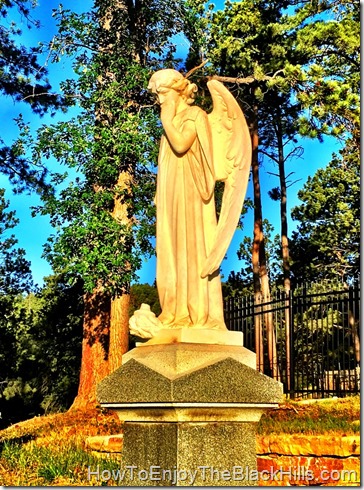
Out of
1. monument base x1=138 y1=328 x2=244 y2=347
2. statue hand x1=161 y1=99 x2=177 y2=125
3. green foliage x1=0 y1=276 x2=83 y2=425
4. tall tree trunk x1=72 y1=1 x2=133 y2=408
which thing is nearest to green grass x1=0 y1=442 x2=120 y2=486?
monument base x1=138 y1=328 x2=244 y2=347

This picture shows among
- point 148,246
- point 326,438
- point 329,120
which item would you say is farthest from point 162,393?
point 329,120

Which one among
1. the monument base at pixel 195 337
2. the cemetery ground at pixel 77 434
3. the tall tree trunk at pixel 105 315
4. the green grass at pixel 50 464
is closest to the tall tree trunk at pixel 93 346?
the tall tree trunk at pixel 105 315

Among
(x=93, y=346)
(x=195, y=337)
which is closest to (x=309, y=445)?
(x=195, y=337)

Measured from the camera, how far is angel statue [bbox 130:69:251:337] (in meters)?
5.16

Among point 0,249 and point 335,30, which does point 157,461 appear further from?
point 0,249

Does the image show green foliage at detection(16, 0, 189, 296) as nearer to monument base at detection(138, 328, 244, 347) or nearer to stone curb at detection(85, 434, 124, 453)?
stone curb at detection(85, 434, 124, 453)

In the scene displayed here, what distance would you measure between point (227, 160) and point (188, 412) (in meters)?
1.96

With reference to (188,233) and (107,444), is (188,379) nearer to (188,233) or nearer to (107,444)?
(188,233)

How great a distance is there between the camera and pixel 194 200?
5.28 metres

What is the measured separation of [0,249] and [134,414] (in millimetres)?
15327

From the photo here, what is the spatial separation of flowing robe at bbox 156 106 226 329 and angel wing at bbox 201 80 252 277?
9cm

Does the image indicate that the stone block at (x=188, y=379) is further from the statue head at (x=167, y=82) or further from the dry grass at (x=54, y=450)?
the dry grass at (x=54, y=450)

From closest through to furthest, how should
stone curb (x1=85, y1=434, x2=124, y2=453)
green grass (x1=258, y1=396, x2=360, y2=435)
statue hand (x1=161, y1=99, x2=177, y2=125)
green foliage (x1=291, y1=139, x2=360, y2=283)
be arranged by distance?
statue hand (x1=161, y1=99, x2=177, y2=125), green grass (x1=258, y1=396, x2=360, y2=435), stone curb (x1=85, y1=434, x2=124, y2=453), green foliage (x1=291, y1=139, x2=360, y2=283)

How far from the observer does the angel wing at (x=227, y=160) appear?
5.18m
